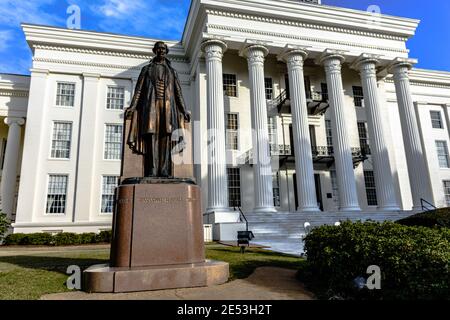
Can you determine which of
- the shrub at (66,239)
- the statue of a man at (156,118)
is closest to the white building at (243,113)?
the shrub at (66,239)

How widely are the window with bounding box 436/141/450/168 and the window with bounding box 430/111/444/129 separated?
5.50ft

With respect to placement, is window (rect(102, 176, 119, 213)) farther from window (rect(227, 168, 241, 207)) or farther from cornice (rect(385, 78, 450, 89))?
cornice (rect(385, 78, 450, 89))

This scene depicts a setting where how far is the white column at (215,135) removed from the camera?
64.5ft

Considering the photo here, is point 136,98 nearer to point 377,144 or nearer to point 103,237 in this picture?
point 103,237

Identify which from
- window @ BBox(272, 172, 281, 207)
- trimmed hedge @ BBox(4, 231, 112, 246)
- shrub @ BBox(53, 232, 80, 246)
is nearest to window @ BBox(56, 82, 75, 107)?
trimmed hedge @ BBox(4, 231, 112, 246)

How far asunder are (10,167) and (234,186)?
17.2 metres

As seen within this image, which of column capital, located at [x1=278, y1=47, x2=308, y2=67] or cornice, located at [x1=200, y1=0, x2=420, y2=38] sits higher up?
cornice, located at [x1=200, y1=0, x2=420, y2=38]

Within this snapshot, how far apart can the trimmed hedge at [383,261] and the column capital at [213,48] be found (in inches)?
690

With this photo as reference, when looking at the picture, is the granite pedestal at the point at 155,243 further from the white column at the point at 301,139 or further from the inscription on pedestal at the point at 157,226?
the white column at the point at 301,139

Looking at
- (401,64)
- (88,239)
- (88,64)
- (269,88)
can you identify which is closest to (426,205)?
(401,64)

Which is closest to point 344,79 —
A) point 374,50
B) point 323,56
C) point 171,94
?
point 374,50

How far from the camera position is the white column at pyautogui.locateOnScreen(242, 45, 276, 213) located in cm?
2011

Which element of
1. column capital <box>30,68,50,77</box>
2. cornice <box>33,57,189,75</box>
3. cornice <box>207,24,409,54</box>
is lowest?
column capital <box>30,68,50,77</box>
